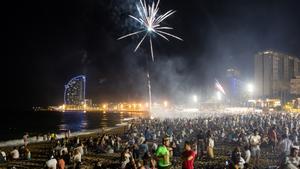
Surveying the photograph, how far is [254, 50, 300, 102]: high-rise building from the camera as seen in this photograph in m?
152

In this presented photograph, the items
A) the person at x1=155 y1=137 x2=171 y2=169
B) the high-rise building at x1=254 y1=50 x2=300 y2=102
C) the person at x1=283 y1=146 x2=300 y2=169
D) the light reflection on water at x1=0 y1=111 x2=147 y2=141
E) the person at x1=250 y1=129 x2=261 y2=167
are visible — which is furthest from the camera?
the high-rise building at x1=254 y1=50 x2=300 y2=102

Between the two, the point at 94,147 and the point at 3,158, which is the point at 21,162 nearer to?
the point at 3,158

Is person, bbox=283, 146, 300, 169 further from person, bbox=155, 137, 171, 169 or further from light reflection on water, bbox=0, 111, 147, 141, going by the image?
light reflection on water, bbox=0, 111, 147, 141

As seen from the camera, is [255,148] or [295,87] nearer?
[255,148]

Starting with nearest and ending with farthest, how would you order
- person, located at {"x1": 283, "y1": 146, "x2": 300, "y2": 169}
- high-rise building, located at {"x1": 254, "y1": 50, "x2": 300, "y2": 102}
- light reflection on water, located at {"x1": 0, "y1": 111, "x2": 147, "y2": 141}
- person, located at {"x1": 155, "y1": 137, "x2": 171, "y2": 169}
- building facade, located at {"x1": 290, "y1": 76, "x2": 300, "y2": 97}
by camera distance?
person, located at {"x1": 283, "y1": 146, "x2": 300, "y2": 169} → person, located at {"x1": 155, "y1": 137, "x2": 171, "y2": 169} → light reflection on water, located at {"x1": 0, "y1": 111, "x2": 147, "y2": 141} → building facade, located at {"x1": 290, "y1": 76, "x2": 300, "y2": 97} → high-rise building, located at {"x1": 254, "y1": 50, "x2": 300, "y2": 102}

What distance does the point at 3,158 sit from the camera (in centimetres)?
1975

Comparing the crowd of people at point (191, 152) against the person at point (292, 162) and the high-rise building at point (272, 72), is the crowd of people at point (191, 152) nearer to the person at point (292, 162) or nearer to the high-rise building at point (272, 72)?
the person at point (292, 162)

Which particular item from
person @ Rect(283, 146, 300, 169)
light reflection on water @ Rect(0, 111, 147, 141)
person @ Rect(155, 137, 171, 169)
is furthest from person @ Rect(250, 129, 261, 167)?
light reflection on water @ Rect(0, 111, 147, 141)

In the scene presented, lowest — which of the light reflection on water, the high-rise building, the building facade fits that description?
the light reflection on water

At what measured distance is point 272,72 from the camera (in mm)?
158125

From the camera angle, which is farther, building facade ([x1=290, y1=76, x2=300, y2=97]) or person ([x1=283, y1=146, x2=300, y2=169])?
building facade ([x1=290, y1=76, x2=300, y2=97])

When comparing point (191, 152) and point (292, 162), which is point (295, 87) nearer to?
point (292, 162)

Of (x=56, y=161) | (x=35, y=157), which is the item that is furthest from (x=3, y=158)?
(x=56, y=161)

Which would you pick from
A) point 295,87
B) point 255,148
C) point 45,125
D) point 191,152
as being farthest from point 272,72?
point 191,152
